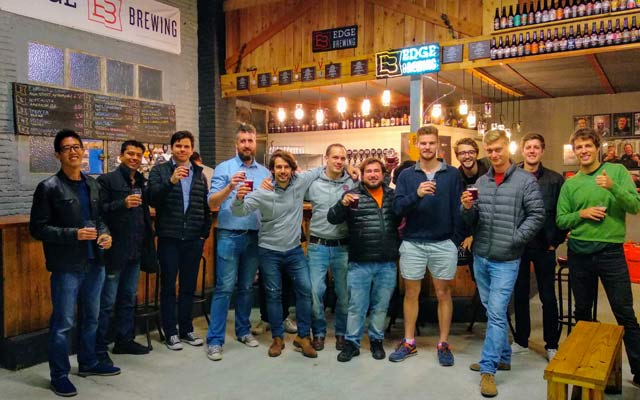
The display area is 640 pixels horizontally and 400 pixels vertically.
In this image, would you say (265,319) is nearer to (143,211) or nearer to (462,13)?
(143,211)

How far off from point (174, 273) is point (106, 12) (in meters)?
4.83

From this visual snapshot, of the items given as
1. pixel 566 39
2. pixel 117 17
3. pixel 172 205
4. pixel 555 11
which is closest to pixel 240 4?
pixel 117 17

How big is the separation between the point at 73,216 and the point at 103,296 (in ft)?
2.45

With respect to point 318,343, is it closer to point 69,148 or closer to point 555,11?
point 69,148

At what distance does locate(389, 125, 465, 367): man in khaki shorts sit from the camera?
389 centimetres

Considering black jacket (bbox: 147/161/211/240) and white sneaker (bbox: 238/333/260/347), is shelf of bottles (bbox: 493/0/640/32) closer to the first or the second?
black jacket (bbox: 147/161/211/240)

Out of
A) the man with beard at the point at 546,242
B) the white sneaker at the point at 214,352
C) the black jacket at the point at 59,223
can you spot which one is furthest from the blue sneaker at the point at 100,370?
the man with beard at the point at 546,242

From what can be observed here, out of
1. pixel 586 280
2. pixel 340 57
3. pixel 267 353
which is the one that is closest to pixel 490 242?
pixel 586 280

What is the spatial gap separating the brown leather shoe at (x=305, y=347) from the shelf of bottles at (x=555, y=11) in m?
4.61

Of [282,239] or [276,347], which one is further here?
[276,347]

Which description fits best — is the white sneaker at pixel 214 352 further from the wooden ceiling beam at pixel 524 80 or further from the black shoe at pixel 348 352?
the wooden ceiling beam at pixel 524 80

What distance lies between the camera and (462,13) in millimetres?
6992

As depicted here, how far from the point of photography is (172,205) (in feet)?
13.7

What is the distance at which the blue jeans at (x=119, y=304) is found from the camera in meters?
3.87
